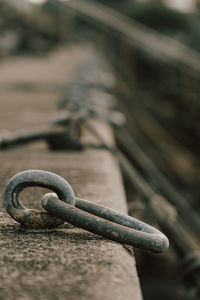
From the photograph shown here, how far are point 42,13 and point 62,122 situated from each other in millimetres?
12288

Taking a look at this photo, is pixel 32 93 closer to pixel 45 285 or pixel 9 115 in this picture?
pixel 9 115

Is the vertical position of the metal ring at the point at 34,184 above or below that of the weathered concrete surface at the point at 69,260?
above

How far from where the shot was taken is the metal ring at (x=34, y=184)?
852mm

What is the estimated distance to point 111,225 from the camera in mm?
837

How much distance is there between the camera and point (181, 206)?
2.96 metres

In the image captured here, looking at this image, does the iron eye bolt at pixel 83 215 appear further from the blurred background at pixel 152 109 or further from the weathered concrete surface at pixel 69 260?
the blurred background at pixel 152 109

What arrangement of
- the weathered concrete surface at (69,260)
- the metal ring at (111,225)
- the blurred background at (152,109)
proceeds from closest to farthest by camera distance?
the weathered concrete surface at (69,260) < the metal ring at (111,225) < the blurred background at (152,109)

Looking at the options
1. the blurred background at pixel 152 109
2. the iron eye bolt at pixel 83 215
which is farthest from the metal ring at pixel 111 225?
the blurred background at pixel 152 109

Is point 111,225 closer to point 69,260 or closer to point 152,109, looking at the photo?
point 69,260

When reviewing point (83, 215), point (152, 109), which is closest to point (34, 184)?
point (83, 215)

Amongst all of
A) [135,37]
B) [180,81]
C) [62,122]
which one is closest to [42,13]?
[135,37]

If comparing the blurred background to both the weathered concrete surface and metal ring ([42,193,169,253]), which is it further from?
A: metal ring ([42,193,169,253])

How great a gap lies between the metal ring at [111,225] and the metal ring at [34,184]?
23 millimetres

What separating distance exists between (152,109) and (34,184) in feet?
20.4
